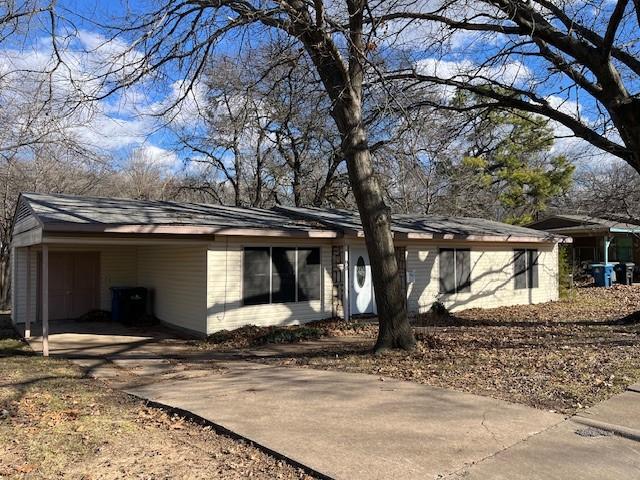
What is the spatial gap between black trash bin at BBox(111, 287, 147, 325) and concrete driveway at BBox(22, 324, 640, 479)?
6606 millimetres

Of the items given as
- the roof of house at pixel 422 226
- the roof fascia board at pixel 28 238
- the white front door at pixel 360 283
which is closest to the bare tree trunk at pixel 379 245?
the roof of house at pixel 422 226

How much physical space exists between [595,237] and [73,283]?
2657 centimetres

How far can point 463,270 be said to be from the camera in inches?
714

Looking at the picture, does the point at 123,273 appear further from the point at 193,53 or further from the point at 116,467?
the point at 116,467

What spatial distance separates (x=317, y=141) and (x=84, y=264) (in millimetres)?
12693

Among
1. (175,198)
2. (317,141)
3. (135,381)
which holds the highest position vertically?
(317,141)

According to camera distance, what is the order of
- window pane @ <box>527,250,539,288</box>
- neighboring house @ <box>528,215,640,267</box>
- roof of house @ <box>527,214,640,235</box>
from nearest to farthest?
window pane @ <box>527,250,539,288</box> → roof of house @ <box>527,214,640,235</box> → neighboring house @ <box>528,215,640,267</box>

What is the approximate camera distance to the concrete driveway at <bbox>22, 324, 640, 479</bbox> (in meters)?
4.61

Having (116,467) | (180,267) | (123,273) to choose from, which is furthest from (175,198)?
(116,467)

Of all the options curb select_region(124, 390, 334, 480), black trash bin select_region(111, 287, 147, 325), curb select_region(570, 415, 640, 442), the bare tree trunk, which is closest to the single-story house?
black trash bin select_region(111, 287, 147, 325)

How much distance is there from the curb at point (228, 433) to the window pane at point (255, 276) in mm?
5840

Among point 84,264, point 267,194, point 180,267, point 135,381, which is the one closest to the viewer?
point 135,381

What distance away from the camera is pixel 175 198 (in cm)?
3259

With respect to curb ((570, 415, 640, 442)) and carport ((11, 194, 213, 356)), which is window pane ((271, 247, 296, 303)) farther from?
curb ((570, 415, 640, 442))
